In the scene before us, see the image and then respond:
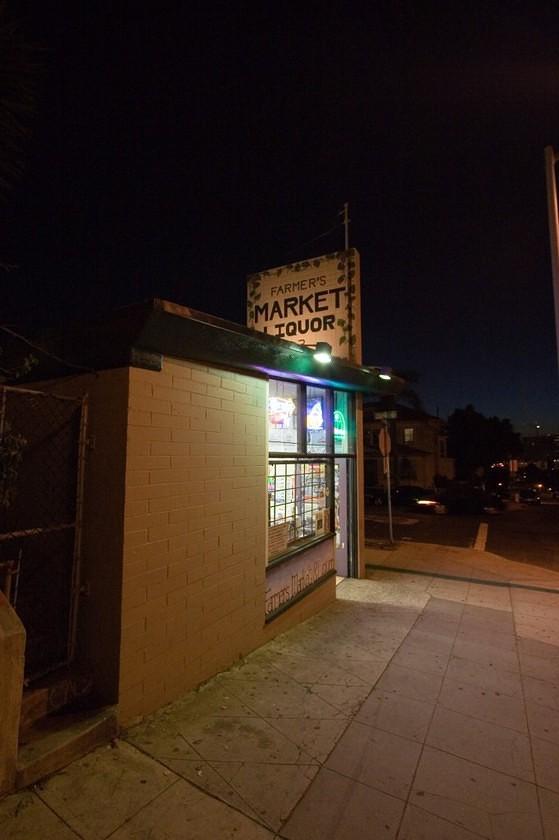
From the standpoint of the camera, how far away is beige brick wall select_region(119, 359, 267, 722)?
348 centimetres

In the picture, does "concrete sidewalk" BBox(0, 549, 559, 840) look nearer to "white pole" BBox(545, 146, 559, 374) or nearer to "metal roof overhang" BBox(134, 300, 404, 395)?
"metal roof overhang" BBox(134, 300, 404, 395)

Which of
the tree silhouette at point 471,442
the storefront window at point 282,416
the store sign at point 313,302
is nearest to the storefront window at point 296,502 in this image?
the storefront window at point 282,416

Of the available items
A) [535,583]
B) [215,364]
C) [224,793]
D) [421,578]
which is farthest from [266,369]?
[535,583]

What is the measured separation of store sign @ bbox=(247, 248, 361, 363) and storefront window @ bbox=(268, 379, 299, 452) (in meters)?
1.70

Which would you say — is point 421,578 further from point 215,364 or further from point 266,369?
point 215,364

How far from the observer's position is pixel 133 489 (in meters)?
3.46

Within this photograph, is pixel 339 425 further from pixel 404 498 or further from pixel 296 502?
pixel 404 498

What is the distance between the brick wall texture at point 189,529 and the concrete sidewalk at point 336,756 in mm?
308

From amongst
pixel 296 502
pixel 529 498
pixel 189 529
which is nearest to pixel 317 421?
pixel 296 502

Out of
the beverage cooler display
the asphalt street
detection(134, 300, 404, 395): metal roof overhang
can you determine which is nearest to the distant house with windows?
the asphalt street

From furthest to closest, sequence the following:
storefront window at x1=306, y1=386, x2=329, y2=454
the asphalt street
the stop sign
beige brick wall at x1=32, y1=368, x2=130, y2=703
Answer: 1. the asphalt street
2. the stop sign
3. storefront window at x1=306, y1=386, x2=329, y2=454
4. beige brick wall at x1=32, y1=368, x2=130, y2=703

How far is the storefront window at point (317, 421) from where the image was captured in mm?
6922

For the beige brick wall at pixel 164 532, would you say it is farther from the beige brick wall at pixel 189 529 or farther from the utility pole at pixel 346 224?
the utility pole at pixel 346 224

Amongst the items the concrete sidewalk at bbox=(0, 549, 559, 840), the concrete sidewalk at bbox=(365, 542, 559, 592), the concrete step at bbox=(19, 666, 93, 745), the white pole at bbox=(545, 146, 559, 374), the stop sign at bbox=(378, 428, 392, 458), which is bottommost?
the concrete sidewalk at bbox=(365, 542, 559, 592)
